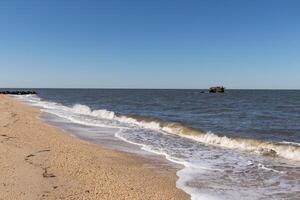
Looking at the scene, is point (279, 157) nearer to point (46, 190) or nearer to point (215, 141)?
point (215, 141)

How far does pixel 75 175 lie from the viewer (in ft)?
31.7

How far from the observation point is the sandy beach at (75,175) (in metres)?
8.20

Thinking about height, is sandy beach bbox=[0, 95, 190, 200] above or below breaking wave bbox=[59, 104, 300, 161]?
above

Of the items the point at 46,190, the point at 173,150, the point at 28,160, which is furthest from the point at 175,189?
the point at 173,150

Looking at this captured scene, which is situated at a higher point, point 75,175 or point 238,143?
point 75,175

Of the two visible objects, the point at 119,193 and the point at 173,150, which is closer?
the point at 119,193

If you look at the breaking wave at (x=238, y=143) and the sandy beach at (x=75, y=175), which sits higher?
the sandy beach at (x=75, y=175)

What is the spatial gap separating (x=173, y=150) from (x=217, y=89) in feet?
465

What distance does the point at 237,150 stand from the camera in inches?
682

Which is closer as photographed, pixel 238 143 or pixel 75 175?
pixel 75 175

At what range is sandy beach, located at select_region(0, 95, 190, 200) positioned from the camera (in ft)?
26.9

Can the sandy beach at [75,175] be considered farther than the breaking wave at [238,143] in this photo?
No

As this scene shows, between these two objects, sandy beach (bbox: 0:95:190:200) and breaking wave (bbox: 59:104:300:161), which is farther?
breaking wave (bbox: 59:104:300:161)

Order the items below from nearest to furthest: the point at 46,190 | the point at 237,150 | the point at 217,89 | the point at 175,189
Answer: the point at 46,190
the point at 175,189
the point at 237,150
the point at 217,89
